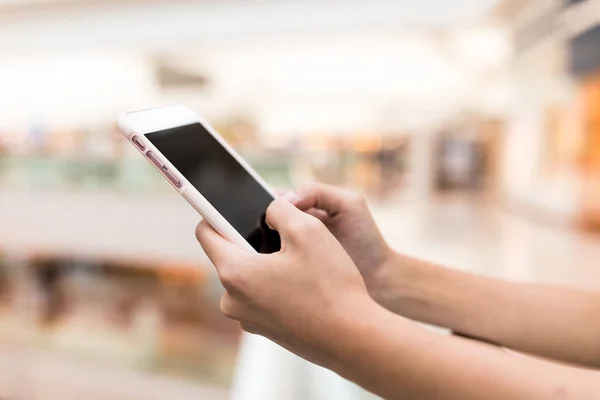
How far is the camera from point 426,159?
25.6 feet

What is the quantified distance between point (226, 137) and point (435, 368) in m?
4.58

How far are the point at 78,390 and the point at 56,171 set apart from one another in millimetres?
1238

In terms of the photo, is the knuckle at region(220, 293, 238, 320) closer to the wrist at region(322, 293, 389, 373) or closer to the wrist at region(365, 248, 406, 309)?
the wrist at region(322, 293, 389, 373)

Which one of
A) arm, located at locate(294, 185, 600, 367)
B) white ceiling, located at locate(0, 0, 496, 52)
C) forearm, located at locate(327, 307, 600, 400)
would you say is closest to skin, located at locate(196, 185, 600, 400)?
forearm, located at locate(327, 307, 600, 400)

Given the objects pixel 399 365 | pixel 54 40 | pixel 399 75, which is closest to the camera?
pixel 399 365

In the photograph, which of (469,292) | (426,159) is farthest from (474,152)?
A: (469,292)

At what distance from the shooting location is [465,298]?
30.5 inches

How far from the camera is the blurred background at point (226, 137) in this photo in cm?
296

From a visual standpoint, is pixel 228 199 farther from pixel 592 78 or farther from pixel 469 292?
pixel 592 78

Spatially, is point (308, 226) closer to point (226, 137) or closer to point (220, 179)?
point (220, 179)

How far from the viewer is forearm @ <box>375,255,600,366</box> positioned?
2.40ft

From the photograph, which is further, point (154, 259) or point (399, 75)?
point (399, 75)

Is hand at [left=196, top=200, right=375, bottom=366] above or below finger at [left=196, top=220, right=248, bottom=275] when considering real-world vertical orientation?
below

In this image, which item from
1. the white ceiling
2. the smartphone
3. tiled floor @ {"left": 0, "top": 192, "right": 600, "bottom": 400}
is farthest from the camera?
the white ceiling
